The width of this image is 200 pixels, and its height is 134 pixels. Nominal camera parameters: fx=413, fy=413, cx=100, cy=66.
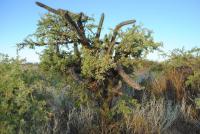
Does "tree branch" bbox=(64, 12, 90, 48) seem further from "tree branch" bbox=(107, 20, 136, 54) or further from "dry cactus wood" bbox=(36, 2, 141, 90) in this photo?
"tree branch" bbox=(107, 20, 136, 54)

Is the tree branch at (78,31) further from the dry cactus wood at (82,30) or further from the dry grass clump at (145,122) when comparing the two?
the dry grass clump at (145,122)

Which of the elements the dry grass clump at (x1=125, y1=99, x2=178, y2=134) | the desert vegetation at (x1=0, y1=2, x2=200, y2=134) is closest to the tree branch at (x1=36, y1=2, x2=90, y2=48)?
the desert vegetation at (x1=0, y1=2, x2=200, y2=134)

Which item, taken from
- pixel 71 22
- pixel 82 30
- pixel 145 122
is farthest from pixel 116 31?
pixel 145 122

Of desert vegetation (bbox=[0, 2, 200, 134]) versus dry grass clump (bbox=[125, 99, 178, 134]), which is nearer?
desert vegetation (bbox=[0, 2, 200, 134])

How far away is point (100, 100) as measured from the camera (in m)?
6.65

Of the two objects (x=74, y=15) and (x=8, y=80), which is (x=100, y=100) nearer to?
(x=74, y=15)

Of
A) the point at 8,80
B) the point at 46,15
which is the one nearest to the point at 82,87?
the point at 46,15

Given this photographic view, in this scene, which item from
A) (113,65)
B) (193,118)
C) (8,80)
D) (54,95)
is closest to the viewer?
(8,80)

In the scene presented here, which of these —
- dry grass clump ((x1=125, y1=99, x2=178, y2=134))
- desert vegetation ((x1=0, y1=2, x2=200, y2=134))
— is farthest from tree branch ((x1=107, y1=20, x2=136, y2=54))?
dry grass clump ((x1=125, y1=99, x2=178, y2=134))

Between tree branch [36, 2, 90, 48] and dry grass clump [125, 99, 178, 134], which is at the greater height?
tree branch [36, 2, 90, 48]

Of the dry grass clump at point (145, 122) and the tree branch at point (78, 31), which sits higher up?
the tree branch at point (78, 31)

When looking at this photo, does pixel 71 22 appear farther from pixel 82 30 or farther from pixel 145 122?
pixel 145 122

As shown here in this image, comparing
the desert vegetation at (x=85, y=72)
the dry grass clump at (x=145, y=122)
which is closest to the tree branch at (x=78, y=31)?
the desert vegetation at (x=85, y=72)

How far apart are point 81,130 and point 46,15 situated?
77.6 inches
